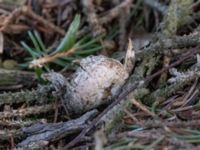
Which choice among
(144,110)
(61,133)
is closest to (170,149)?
(144,110)

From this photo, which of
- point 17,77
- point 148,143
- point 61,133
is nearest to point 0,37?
point 17,77

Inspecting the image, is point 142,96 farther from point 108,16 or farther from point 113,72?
point 108,16

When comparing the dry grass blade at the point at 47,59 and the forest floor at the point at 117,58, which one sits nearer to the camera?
the forest floor at the point at 117,58

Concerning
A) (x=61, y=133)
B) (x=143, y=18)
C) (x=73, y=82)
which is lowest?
A: (x=61, y=133)

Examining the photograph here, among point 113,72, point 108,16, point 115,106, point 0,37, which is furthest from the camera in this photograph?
point 108,16

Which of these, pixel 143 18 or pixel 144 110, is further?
pixel 143 18

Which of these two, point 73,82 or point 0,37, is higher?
point 0,37

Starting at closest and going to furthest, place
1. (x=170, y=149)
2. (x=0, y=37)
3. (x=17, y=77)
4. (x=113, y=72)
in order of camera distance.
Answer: (x=170, y=149)
(x=113, y=72)
(x=17, y=77)
(x=0, y=37)

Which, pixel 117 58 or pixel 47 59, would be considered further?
pixel 47 59

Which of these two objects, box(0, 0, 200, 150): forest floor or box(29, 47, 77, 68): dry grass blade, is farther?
box(29, 47, 77, 68): dry grass blade

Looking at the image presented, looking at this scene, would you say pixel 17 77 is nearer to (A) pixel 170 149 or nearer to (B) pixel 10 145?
(B) pixel 10 145
